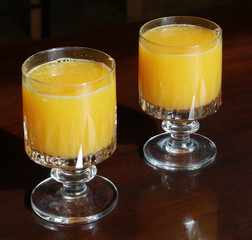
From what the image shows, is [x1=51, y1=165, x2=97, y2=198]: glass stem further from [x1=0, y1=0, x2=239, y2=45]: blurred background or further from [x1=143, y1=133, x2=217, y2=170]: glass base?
[x1=0, y1=0, x2=239, y2=45]: blurred background

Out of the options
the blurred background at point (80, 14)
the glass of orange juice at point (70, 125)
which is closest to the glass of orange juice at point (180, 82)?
the glass of orange juice at point (70, 125)

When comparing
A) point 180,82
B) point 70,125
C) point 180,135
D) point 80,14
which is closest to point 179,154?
point 180,135

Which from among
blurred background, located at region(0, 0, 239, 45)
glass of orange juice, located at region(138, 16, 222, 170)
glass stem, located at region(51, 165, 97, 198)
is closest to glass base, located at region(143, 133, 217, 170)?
glass of orange juice, located at region(138, 16, 222, 170)

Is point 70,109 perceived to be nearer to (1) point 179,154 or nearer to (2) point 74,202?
(2) point 74,202

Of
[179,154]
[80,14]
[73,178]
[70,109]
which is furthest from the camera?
[80,14]

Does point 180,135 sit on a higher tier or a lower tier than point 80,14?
higher

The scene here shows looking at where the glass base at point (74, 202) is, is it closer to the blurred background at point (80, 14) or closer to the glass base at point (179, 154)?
the glass base at point (179, 154)

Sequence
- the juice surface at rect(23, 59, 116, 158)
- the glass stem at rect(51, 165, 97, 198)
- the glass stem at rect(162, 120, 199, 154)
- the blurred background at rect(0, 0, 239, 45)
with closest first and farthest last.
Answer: the juice surface at rect(23, 59, 116, 158)
the glass stem at rect(51, 165, 97, 198)
the glass stem at rect(162, 120, 199, 154)
the blurred background at rect(0, 0, 239, 45)

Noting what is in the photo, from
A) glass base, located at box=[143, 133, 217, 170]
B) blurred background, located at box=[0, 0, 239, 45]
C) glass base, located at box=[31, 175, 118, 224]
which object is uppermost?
glass base, located at box=[143, 133, 217, 170]
